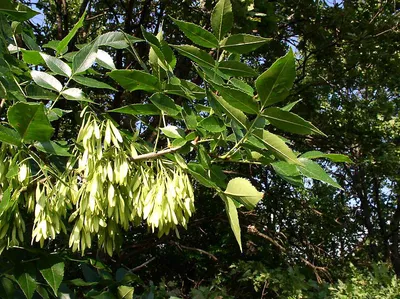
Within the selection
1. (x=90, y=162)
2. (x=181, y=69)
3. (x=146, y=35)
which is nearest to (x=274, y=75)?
(x=146, y=35)

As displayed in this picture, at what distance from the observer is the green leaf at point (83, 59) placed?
0.83 m

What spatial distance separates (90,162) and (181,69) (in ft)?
7.12

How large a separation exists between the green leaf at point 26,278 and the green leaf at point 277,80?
668mm

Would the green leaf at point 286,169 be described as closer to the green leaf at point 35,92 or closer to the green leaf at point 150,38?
the green leaf at point 150,38

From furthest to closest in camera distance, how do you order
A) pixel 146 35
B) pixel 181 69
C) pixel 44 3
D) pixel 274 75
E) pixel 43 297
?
1. pixel 44 3
2. pixel 181 69
3. pixel 43 297
4. pixel 146 35
5. pixel 274 75

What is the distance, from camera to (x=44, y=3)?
12.2 ft

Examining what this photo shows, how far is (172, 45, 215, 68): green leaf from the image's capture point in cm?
71

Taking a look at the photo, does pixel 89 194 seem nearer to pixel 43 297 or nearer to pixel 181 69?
pixel 43 297

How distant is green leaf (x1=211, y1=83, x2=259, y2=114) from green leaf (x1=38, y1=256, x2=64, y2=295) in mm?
582

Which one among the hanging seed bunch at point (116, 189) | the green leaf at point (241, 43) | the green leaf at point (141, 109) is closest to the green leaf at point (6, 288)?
the hanging seed bunch at point (116, 189)

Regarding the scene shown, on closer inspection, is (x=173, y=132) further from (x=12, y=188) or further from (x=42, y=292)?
(x=42, y=292)

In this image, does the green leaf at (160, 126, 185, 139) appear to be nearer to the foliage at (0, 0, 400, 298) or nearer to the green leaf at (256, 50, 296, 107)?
the foliage at (0, 0, 400, 298)

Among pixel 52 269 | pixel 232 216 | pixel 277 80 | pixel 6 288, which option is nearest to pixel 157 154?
pixel 232 216

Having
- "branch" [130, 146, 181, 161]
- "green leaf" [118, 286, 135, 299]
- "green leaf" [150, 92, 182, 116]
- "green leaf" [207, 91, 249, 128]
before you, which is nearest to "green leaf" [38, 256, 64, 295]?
"green leaf" [118, 286, 135, 299]
